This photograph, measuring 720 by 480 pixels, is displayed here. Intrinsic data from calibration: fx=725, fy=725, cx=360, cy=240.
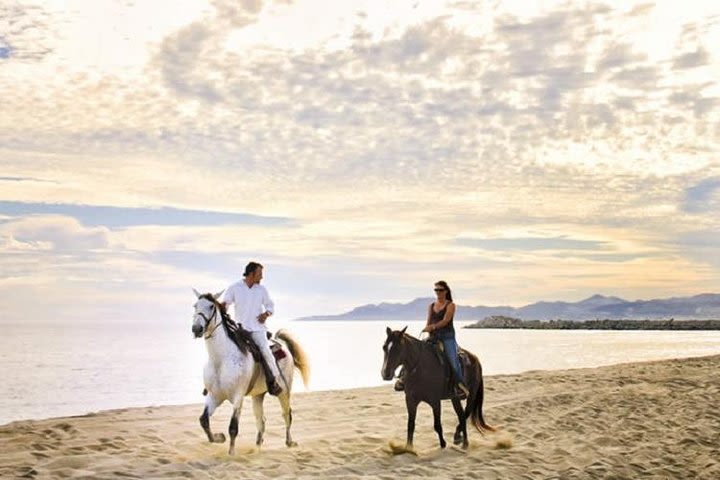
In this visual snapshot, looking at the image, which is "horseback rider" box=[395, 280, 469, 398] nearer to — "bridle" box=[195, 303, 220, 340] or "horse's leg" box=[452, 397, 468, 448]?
"horse's leg" box=[452, 397, 468, 448]

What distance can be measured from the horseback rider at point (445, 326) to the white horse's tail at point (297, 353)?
1.90m

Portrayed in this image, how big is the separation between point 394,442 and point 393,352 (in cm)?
157

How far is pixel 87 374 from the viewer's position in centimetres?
4509

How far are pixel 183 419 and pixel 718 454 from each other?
10.3m

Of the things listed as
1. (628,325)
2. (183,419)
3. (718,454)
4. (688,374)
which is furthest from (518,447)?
(628,325)

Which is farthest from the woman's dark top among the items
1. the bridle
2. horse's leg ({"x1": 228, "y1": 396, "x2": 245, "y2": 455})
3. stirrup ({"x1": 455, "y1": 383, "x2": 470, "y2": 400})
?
the bridle

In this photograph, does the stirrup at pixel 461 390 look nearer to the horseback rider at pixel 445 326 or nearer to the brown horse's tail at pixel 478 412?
the horseback rider at pixel 445 326

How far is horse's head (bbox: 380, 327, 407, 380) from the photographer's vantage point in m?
10.9

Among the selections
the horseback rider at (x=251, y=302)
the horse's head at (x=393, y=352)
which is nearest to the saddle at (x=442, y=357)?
the horse's head at (x=393, y=352)

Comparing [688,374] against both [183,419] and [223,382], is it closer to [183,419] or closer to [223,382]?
[183,419]

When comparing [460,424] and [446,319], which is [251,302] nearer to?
[446,319]

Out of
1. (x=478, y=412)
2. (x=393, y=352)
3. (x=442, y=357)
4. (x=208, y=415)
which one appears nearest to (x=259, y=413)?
(x=208, y=415)

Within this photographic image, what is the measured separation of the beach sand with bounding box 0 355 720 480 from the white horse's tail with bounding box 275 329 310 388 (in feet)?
3.98

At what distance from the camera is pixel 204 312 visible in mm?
10344
